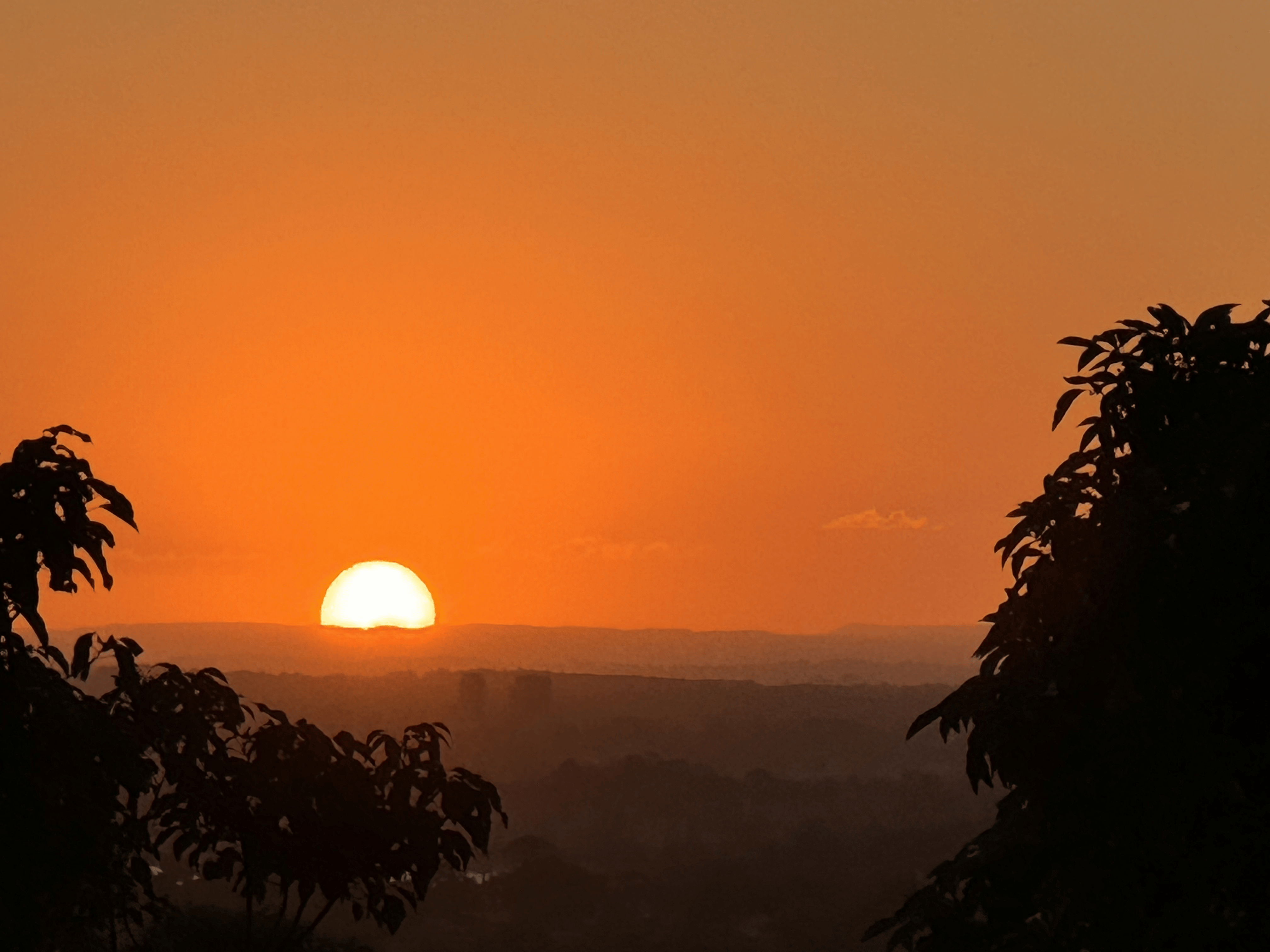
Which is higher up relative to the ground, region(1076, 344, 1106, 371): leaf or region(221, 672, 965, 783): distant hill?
region(1076, 344, 1106, 371): leaf

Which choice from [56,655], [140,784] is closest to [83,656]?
[56,655]

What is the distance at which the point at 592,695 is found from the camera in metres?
193

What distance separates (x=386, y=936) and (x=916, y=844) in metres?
42.2

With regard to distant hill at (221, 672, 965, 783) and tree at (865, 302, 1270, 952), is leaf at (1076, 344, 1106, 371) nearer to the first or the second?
tree at (865, 302, 1270, 952)

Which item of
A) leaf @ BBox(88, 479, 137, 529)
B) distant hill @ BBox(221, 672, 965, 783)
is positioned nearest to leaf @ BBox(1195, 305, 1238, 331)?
leaf @ BBox(88, 479, 137, 529)

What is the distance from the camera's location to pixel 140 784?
45.2ft

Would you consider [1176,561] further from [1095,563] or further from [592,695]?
[592,695]

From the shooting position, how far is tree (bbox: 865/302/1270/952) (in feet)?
36.4

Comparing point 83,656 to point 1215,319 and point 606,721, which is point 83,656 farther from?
point 606,721

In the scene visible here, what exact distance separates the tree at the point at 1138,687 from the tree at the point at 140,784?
5377mm

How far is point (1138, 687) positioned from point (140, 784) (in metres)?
7.75

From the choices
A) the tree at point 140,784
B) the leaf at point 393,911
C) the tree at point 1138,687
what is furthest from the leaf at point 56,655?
the tree at point 1138,687

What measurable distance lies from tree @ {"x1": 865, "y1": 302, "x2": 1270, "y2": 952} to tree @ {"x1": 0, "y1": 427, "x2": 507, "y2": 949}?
5.38 metres

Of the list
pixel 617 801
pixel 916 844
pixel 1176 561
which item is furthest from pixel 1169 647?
pixel 617 801
